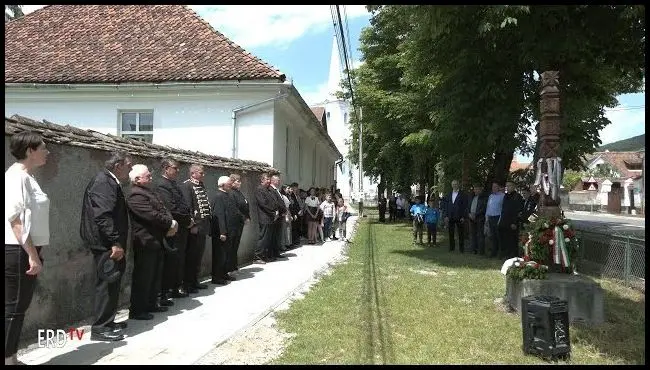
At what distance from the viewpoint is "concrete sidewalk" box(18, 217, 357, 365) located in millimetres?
5008

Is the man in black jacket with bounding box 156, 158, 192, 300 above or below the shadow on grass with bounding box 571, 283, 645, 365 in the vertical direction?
above

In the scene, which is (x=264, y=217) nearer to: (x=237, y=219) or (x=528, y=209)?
(x=237, y=219)

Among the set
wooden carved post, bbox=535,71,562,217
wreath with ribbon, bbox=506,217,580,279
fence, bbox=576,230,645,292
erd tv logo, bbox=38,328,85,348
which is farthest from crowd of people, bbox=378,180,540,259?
erd tv logo, bbox=38,328,85,348

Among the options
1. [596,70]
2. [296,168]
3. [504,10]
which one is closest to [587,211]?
[296,168]

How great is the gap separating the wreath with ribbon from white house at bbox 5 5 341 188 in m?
9.88

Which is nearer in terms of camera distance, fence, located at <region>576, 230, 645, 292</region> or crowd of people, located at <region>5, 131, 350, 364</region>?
crowd of people, located at <region>5, 131, 350, 364</region>

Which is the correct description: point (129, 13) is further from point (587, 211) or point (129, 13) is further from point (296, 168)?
point (587, 211)

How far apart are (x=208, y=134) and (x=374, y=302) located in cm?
1034

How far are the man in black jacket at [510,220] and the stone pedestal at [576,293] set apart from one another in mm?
5757

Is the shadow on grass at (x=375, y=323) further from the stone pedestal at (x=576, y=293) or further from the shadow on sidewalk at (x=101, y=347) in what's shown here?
the shadow on sidewalk at (x=101, y=347)

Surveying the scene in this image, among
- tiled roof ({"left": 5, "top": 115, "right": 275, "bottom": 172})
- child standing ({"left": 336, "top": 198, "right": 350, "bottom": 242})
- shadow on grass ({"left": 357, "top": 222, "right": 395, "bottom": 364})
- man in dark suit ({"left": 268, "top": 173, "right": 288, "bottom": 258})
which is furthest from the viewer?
child standing ({"left": 336, "top": 198, "right": 350, "bottom": 242})

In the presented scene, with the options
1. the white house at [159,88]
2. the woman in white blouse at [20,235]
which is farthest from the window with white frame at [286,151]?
the woman in white blouse at [20,235]

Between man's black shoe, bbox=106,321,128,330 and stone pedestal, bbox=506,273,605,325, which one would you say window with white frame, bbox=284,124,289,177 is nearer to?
stone pedestal, bbox=506,273,605,325

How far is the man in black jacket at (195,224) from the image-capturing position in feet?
26.5
